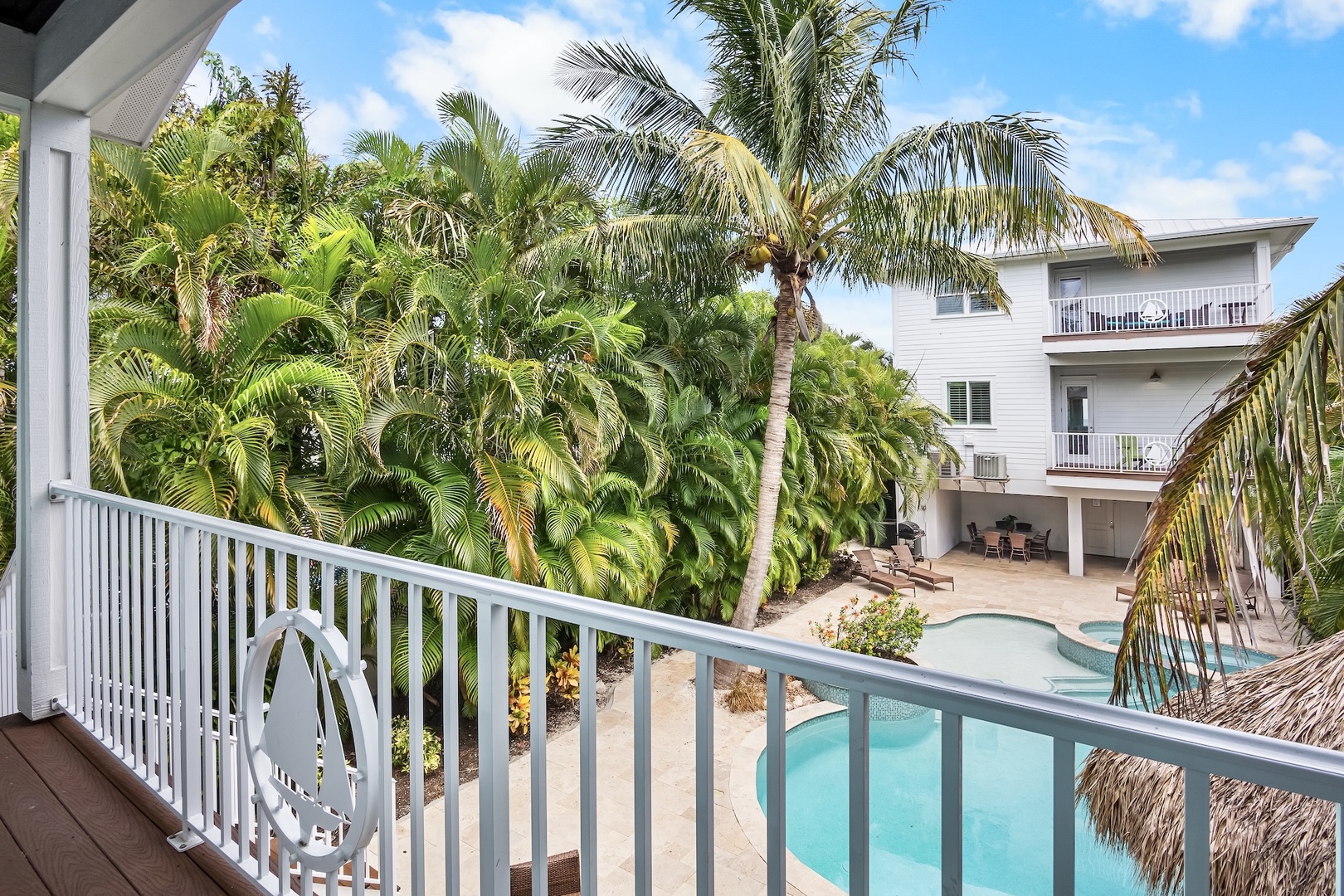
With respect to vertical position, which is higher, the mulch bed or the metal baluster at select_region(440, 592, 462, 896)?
the metal baluster at select_region(440, 592, 462, 896)

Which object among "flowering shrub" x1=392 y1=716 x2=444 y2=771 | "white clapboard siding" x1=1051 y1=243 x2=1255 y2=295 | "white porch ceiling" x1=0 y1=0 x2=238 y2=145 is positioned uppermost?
"white clapboard siding" x1=1051 y1=243 x2=1255 y2=295

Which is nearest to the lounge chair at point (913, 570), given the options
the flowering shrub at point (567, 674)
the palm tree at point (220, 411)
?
the flowering shrub at point (567, 674)

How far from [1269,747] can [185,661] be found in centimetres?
249

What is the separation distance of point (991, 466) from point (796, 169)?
33.6ft

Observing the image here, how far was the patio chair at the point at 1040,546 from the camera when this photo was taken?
16.3m

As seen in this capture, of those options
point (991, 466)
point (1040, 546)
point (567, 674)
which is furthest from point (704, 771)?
point (1040, 546)

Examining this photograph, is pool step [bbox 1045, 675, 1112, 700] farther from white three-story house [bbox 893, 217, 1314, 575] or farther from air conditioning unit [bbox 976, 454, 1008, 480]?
air conditioning unit [bbox 976, 454, 1008, 480]

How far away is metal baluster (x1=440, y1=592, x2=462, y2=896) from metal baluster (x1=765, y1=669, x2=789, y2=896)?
675mm

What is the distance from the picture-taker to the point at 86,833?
2.22 meters

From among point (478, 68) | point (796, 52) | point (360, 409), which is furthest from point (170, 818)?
point (478, 68)

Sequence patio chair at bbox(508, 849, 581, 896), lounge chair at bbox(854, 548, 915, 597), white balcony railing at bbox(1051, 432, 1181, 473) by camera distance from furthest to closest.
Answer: white balcony railing at bbox(1051, 432, 1181, 473) < lounge chair at bbox(854, 548, 915, 597) < patio chair at bbox(508, 849, 581, 896)

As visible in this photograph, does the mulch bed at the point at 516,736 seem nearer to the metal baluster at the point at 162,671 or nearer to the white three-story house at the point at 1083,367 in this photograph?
the metal baluster at the point at 162,671

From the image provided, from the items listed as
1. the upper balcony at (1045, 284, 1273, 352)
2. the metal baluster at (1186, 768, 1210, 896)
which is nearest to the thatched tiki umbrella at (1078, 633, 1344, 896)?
the metal baluster at (1186, 768, 1210, 896)

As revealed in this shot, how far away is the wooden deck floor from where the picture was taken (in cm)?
199
